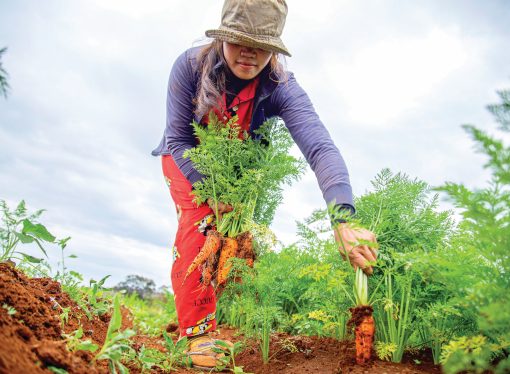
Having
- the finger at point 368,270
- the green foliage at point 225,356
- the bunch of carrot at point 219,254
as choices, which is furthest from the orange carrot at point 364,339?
the bunch of carrot at point 219,254

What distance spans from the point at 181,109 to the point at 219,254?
108 centimetres

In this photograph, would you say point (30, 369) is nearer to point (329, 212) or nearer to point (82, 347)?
point (82, 347)

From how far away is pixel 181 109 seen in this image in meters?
3.62

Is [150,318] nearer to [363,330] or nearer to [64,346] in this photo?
[363,330]

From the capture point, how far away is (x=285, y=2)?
136 inches

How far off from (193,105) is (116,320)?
2034mm

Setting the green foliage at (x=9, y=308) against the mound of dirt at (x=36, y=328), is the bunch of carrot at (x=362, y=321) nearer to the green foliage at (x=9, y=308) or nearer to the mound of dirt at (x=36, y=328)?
the mound of dirt at (x=36, y=328)

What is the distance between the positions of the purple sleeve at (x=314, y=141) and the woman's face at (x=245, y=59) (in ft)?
0.94

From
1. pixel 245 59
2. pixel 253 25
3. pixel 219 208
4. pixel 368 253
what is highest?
pixel 253 25

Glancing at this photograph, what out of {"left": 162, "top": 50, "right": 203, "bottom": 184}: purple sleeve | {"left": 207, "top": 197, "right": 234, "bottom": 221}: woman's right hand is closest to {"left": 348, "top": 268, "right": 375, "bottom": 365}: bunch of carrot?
{"left": 207, "top": 197, "right": 234, "bottom": 221}: woman's right hand

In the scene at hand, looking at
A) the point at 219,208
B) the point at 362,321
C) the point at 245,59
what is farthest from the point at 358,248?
the point at 245,59

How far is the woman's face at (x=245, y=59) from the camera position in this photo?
3252 millimetres

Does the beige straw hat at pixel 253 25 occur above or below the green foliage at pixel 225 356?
above

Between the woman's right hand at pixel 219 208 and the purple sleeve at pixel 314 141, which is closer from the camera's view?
the purple sleeve at pixel 314 141
